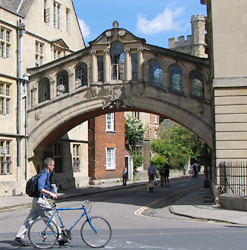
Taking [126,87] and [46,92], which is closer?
[126,87]

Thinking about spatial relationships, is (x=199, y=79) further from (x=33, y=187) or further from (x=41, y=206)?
(x=41, y=206)

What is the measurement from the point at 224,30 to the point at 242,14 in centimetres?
100

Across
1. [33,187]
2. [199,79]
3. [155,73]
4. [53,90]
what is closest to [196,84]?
[199,79]

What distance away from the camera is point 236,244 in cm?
872

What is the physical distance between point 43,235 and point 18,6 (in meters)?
20.2

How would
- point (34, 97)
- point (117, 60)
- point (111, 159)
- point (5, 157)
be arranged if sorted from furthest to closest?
point (111, 159) → point (34, 97) → point (117, 60) → point (5, 157)

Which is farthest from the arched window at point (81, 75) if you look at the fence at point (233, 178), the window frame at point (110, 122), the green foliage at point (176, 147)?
the green foliage at point (176, 147)

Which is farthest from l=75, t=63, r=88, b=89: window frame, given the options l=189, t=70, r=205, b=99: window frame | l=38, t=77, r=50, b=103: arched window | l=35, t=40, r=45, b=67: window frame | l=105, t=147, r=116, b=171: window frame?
l=105, t=147, r=116, b=171: window frame

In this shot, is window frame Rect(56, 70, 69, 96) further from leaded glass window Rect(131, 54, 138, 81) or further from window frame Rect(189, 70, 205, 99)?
window frame Rect(189, 70, 205, 99)

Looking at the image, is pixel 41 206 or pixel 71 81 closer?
pixel 41 206

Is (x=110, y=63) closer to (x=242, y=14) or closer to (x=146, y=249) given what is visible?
(x=242, y=14)

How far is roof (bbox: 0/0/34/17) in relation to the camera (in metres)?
25.0

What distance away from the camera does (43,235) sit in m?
8.55

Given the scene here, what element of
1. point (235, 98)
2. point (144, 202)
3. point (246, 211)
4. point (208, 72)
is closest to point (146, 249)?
point (246, 211)
